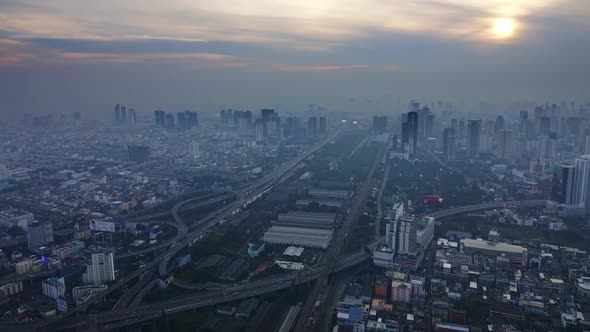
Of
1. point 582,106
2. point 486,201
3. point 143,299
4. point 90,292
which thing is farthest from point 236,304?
point 582,106

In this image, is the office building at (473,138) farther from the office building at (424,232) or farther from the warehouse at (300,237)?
the warehouse at (300,237)

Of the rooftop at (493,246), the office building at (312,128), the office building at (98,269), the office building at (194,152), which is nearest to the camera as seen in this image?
the office building at (98,269)

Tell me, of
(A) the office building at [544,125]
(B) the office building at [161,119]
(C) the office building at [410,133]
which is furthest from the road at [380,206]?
(B) the office building at [161,119]

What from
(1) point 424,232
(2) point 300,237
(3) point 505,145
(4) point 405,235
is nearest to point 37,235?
(2) point 300,237

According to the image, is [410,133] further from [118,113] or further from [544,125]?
[118,113]

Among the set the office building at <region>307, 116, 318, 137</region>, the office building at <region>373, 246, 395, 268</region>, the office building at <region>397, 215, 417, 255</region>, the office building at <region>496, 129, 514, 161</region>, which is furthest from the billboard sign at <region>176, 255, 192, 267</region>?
the office building at <region>307, 116, 318, 137</region>
